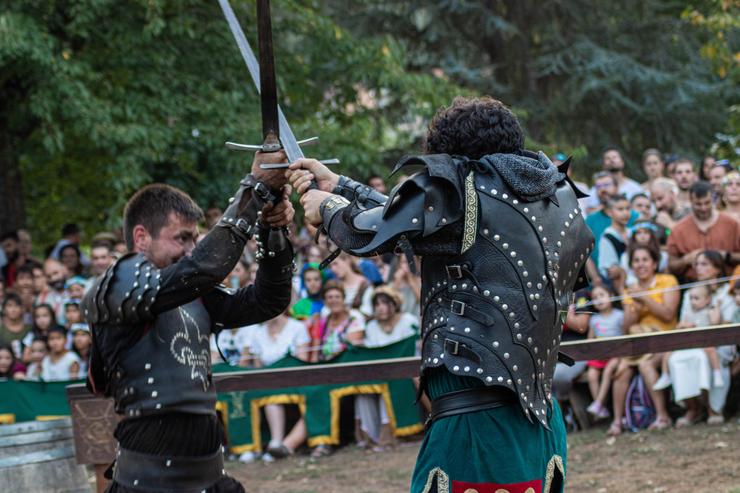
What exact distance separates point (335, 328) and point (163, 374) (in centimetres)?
491

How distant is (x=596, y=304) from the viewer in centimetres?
802

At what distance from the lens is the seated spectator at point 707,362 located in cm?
754

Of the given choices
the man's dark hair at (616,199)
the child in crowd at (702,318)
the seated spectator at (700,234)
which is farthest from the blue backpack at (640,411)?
the man's dark hair at (616,199)

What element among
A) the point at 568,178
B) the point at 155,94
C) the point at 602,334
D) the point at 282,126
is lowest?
the point at 602,334

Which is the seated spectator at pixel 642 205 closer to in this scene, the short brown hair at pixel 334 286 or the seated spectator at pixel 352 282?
the seated spectator at pixel 352 282

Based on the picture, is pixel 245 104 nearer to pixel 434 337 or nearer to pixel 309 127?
pixel 309 127

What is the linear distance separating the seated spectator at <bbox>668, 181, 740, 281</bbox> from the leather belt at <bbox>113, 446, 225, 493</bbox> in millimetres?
4865

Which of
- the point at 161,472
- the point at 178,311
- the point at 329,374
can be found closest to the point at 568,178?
the point at 178,311

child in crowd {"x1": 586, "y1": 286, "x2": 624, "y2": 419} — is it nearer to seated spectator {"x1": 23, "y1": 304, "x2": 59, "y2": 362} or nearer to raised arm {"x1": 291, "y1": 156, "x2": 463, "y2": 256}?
seated spectator {"x1": 23, "y1": 304, "x2": 59, "y2": 362}

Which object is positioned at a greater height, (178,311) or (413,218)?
(413,218)

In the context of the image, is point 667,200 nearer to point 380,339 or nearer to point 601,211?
point 601,211

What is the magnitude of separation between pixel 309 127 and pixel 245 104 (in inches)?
37.3

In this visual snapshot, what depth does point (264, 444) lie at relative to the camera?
887cm

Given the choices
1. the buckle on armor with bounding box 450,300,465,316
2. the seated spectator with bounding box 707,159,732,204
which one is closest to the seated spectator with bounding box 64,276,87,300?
the seated spectator with bounding box 707,159,732,204
